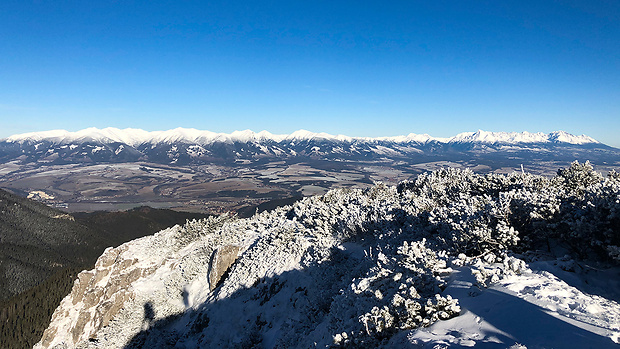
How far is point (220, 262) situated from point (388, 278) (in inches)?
780

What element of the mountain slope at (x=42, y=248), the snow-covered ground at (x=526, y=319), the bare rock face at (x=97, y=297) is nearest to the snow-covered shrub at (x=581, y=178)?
the snow-covered ground at (x=526, y=319)

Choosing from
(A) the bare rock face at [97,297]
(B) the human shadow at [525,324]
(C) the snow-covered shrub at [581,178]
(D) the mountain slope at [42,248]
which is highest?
(C) the snow-covered shrub at [581,178]

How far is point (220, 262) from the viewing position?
27922 mm

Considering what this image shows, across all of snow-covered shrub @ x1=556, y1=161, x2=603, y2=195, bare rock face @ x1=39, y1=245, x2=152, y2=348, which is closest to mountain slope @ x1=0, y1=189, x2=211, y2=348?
bare rock face @ x1=39, y1=245, x2=152, y2=348

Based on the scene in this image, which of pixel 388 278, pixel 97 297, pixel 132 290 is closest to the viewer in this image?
pixel 388 278

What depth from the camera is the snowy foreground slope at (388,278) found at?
28.5 feet

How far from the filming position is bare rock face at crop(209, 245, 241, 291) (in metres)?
27.5

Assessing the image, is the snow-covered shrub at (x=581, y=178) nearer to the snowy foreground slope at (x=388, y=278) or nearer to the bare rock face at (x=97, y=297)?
the snowy foreground slope at (x=388, y=278)

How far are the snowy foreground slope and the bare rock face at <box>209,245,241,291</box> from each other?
0.10 m

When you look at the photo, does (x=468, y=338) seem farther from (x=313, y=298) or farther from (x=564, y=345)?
(x=313, y=298)

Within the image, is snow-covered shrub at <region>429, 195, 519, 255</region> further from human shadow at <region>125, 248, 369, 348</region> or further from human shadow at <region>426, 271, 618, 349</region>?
human shadow at <region>125, 248, 369, 348</region>

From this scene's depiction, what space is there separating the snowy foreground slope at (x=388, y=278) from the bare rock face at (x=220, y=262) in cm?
10

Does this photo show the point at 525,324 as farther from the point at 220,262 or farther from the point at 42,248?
the point at 42,248

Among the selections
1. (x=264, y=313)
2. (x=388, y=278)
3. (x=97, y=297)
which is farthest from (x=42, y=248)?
(x=388, y=278)
